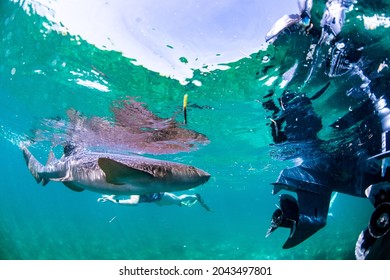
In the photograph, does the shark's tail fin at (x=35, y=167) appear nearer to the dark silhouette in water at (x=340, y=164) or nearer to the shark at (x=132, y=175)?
the shark at (x=132, y=175)

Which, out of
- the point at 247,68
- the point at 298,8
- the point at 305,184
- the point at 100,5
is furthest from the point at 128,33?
the point at 305,184

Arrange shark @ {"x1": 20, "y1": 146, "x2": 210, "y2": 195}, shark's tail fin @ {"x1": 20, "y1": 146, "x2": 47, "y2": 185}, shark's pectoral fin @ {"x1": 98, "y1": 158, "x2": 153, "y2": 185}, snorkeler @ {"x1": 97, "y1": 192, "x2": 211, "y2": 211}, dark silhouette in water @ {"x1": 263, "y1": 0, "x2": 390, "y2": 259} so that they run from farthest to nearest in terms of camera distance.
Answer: snorkeler @ {"x1": 97, "y1": 192, "x2": 211, "y2": 211}
shark's tail fin @ {"x1": 20, "y1": 146, "x2": 47, "y2": 185}
dark silhouette in water @ {"x1": 263, "y1": 0, "x2": 390, "y2": 259}
shark @ {"x1": 20, "y1": 146, "x2": 210, "y2": 195}
shark's pectoral fin @ {"x1": 98, "y1": 158, "x2": 153, "y2": 185}

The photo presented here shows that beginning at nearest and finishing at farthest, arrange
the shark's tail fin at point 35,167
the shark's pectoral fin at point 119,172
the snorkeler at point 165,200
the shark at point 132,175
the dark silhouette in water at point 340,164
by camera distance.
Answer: the shark's pectoral fin at point 119,172 < the shark at point 132,175 < the dark silhouette in water at point 340,164 < the shark's tail fin at point 35,167 < the snorkeler at point 165,200

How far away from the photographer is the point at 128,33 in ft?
23.7

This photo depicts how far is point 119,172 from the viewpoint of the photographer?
290cm

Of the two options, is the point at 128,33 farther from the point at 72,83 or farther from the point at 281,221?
the point at 281,221

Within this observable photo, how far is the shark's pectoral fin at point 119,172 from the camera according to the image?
8.95 ft

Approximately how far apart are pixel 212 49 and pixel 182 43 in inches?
36.6

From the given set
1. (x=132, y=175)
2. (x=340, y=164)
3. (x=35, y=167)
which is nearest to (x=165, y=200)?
(x=35, y=167)

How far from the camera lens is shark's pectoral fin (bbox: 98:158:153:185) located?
273 cm

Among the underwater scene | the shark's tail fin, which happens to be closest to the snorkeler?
the underwater scene

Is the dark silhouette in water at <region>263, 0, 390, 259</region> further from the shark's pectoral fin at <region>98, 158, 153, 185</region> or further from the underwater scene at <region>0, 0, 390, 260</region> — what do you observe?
the shark's pectoral fin at <region>98, 158, 153, 185</region>

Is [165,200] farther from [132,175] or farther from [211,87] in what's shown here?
[132,175]

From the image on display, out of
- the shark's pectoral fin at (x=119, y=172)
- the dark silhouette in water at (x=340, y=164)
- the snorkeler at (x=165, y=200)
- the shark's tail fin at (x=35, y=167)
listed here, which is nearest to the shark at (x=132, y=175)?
the shark's pectoral fin at (x=119, y=172)
